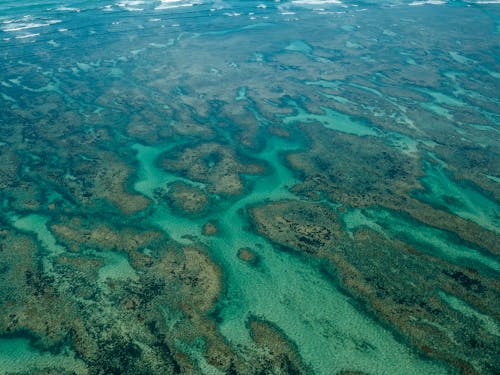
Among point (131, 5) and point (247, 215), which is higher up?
point (131, 5)

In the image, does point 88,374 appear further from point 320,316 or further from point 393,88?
point 393,88

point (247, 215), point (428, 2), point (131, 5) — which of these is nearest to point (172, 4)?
point (131, 5)

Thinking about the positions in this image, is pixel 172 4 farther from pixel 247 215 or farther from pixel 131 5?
pixel 247 215

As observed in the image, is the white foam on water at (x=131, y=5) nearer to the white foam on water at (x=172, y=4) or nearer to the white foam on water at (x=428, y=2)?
the white foam on water at (x=172, y=4)

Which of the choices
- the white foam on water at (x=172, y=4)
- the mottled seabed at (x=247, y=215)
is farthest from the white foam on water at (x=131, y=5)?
the mottled seabed at (x=247, y=215)

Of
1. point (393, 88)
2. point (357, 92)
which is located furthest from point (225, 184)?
point (393, 88)

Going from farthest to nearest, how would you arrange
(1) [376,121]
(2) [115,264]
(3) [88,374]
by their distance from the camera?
(1) [376,121] < (2) [115,264] < (3) [88,374]

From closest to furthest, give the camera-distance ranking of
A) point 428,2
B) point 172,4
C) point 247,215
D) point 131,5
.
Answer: point 247,215 < point 131,5 < point 172,4 < point 428,2

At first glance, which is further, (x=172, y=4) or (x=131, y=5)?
(x=172, y=4)
